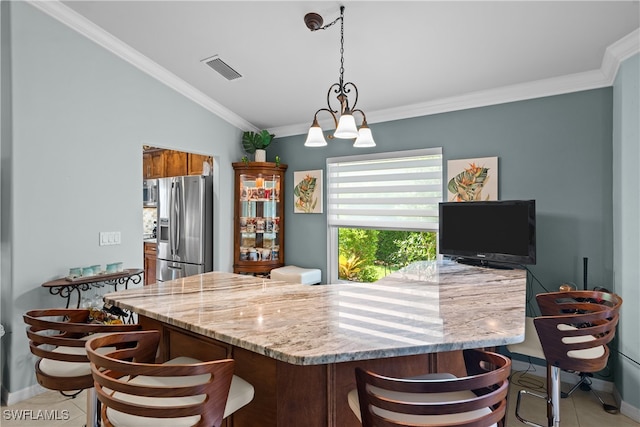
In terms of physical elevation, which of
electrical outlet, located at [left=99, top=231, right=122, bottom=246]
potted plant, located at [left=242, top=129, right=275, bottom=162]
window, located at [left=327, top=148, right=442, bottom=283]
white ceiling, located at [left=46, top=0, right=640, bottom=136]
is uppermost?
white ceiling, located at [left=46, top=0, right=640, bottom=136]

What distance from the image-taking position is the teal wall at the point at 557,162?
2.83 meters

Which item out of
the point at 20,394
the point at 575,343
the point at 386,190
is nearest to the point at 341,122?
the point at 575,343

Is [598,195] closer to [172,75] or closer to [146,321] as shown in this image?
[146,321]

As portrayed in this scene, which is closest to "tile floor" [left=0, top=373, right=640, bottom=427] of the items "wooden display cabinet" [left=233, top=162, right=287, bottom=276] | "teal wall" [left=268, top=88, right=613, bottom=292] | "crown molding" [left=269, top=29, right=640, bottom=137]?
"teal wall" [left=268, top=88, right=613, bottom=292]

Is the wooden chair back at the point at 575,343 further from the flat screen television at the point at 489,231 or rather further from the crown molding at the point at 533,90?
the crown molding at the point at 533,90

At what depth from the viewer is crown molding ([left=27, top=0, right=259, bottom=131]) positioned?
9.42 ft

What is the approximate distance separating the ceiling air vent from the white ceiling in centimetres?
7

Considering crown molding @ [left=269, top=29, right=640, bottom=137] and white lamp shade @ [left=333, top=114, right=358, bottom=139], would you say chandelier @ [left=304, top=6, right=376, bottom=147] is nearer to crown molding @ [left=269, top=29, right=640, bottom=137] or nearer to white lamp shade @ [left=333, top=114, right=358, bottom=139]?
white lamp shade @ [left=333, top=114, right=358, bottom=139]

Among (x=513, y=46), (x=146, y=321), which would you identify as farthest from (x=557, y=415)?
(x=513, y=46)

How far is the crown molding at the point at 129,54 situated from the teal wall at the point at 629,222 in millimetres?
3790

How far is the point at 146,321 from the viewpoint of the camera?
74.2 inches

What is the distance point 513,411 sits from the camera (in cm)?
256

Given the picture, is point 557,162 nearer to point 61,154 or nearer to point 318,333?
point 318,333

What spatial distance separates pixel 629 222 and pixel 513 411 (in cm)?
155
